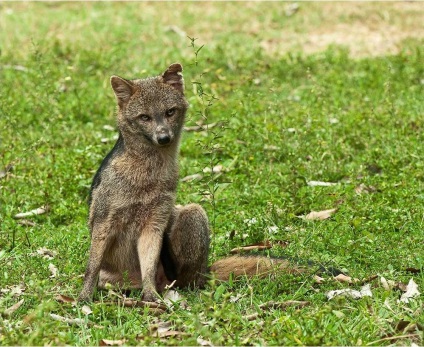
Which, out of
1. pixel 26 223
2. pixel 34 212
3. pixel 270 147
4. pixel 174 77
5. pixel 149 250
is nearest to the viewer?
pixel 149 250

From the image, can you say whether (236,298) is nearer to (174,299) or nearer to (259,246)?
(174,299)

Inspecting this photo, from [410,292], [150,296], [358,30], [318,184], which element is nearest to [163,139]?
[150,296]

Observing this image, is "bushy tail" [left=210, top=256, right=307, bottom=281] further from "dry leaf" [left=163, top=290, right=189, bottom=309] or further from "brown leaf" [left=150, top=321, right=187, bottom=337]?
"brown leaf" [left=150, top=321, right=187, bottom=337]

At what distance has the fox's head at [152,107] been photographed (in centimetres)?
714

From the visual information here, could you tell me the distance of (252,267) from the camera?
705 cm

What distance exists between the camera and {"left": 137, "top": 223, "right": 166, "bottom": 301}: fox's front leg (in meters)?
6.93

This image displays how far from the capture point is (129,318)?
6176 millimetres

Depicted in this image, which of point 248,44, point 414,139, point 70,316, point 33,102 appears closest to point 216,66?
point 248,44

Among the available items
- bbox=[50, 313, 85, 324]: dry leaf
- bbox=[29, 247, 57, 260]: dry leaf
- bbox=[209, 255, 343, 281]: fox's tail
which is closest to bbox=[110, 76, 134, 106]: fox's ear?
bbox=[29, 247, 57, 260]: dry leaf

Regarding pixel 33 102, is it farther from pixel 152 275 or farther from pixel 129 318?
pixel 129 318

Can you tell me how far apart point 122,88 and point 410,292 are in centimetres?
277

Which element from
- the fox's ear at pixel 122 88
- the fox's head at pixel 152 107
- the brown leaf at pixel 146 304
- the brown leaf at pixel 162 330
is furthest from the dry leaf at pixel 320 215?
the brown leaf at pixel 162 330

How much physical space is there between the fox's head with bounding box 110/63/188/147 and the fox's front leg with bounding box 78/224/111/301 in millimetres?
790

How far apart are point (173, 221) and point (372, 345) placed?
2.24 meters
